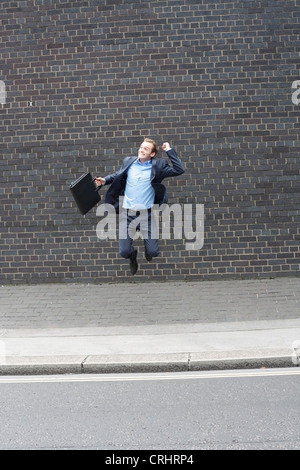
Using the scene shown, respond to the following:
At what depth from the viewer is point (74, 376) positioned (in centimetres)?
723

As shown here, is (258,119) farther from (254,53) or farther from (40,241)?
(40,241)

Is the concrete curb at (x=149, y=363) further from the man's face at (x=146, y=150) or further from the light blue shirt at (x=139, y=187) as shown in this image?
the man's face at (x=146, y=150)

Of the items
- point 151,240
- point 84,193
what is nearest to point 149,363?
point 151,240

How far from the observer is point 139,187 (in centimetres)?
814

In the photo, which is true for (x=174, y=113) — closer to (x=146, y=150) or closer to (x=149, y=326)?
(x=146, y=150)

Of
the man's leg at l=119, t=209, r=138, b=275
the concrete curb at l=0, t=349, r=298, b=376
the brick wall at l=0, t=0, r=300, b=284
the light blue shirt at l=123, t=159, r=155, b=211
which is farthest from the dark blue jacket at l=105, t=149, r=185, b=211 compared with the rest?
the brick wall at l=0, t=0, r=300, b=284

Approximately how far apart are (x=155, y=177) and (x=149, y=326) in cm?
204

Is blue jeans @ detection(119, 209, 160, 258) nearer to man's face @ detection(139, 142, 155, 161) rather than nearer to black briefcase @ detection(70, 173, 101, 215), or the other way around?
black briefcase @ detection(70, 173, 101, 215)

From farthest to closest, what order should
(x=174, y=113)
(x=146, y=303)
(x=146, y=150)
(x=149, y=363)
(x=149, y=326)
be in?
(x=174, y=113) < (x=146, y=303) < (x=149, y=326) < (x=146, y=150) < (x=149, y=363)

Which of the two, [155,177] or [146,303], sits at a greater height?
[155,177]

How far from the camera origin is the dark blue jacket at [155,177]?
8.01 m

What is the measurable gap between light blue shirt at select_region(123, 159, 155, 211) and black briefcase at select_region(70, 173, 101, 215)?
45 cm

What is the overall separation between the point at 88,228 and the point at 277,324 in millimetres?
3987

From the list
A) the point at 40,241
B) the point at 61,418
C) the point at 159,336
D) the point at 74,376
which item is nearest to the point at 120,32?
the point at 40,241
